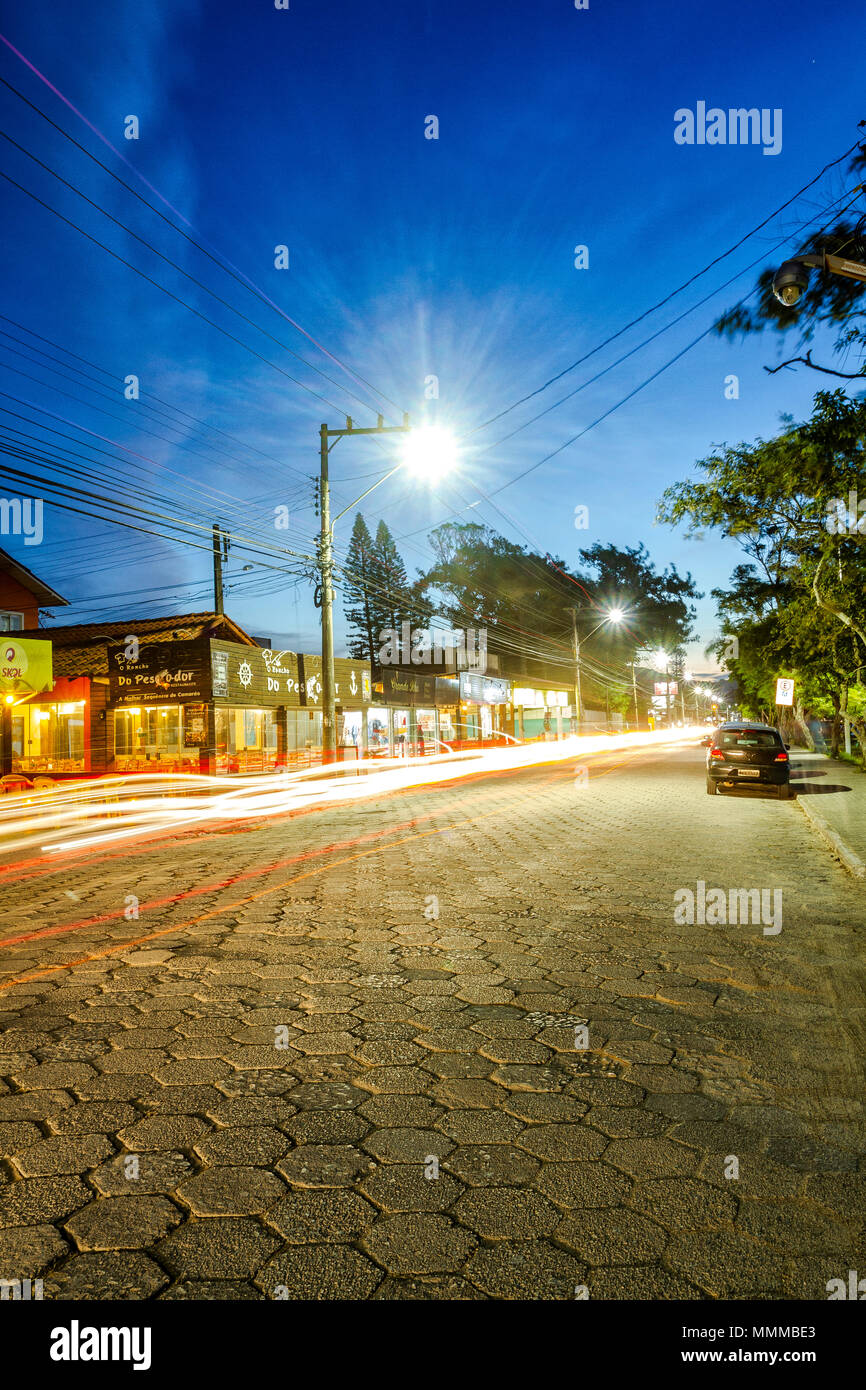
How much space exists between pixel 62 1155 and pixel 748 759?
653 inches

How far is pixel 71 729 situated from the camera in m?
33.8

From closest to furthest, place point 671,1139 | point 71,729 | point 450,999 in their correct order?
point 671,1139, point 450,999, point 71,729

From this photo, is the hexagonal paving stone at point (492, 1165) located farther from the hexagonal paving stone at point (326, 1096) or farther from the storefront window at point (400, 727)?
the storefront window at point (400, 727)

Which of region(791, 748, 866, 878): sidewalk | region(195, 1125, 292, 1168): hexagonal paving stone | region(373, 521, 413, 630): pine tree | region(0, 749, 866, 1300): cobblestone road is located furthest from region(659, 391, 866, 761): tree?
region(373, 521, 413, 630): pine tree

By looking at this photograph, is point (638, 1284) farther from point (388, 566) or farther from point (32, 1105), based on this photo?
point (388, 566)

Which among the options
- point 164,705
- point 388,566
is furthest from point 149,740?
point 388,566

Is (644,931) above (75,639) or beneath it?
beneath

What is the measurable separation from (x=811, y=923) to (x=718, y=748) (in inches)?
459

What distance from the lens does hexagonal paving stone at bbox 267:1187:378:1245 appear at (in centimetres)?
257

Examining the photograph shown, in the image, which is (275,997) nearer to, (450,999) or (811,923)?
(450,999)

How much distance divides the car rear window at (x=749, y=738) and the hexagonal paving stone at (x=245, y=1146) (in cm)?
1617
